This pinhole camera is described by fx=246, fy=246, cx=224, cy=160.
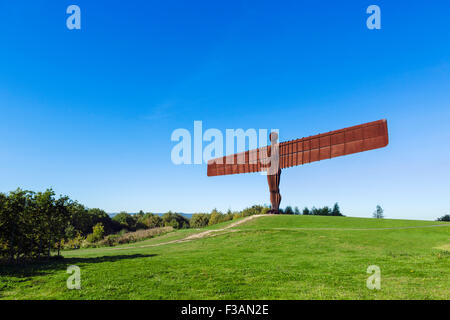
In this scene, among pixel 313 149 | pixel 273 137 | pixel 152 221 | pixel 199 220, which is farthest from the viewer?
pixel 152 221

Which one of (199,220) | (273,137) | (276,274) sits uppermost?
(273,137)

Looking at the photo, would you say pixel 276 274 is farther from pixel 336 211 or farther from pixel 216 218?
pixel 336 211

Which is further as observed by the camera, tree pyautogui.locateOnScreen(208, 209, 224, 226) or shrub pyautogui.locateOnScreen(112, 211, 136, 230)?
shrub pyautogui.locateOnScreen(112, 211, 136, 230)

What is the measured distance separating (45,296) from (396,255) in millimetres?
15639

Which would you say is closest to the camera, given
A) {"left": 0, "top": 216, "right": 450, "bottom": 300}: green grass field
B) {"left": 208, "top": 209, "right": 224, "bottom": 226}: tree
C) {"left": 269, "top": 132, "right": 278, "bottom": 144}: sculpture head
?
{"left": 0, "top": 216, "right": 450, "bottom": 300}: green grass field

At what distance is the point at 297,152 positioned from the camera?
24.3 meters

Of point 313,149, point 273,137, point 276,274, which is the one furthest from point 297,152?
point 276,274

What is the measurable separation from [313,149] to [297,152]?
→ 165 cm

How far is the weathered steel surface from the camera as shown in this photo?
19.7 meters

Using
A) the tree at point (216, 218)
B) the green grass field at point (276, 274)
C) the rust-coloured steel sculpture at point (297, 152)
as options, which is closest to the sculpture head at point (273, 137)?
the rust-coloured steel sculpture at point (297, 152)

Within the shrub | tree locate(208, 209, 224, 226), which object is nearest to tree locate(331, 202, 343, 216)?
tree locate(208, 209, 224, 226)

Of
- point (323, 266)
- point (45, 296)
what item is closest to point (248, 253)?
point (323, 266)

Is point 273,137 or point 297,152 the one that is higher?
point 273,137

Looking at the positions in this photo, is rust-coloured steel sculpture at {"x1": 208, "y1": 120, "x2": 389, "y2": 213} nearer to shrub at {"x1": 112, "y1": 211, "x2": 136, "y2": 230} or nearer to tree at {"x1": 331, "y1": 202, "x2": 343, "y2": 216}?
tree at {"x1": 331, "y1": 202, "x2": 343, "y2": 216}
